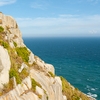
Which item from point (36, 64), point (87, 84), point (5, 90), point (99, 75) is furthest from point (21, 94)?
point (99, 75)

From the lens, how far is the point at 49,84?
135ft

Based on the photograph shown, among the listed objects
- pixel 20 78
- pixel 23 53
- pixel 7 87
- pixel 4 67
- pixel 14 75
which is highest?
pixel 23 53

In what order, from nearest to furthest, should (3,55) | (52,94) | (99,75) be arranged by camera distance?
(3,55) → (52,94) → (99,75)

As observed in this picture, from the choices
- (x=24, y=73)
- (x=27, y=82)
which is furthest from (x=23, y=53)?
(x=27, y=82)

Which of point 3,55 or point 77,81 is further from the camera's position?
point 77,81

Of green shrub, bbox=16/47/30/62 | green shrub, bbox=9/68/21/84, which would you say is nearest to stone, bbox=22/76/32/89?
green shrub, bbox=9/68/21/84

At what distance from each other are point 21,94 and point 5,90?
2804mm

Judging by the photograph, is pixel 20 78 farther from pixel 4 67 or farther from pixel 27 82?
pixel 4 67

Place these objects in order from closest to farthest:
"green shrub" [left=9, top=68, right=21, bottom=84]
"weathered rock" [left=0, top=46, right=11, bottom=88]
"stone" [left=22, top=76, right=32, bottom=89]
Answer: "weathered rock" [left=0, top=46, right=11, bottom=88], "green shrub" [left=9, top=68, right=21, bottom=84], "stone" [left=22, top=76, right=32, bottom=89]

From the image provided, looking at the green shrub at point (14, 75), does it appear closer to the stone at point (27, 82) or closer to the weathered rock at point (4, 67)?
the weathered rock at point (4, 67)

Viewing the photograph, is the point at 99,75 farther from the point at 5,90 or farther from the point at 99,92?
the point at 5,90

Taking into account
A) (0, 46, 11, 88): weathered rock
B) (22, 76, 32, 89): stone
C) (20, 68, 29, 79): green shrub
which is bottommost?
(22, 76, 32, 89): stone

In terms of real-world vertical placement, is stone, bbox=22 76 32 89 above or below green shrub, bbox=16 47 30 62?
below

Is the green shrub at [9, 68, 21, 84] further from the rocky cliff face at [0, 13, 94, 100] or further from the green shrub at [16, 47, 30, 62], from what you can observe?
the green shrub at [16, 47, 30, 62]
